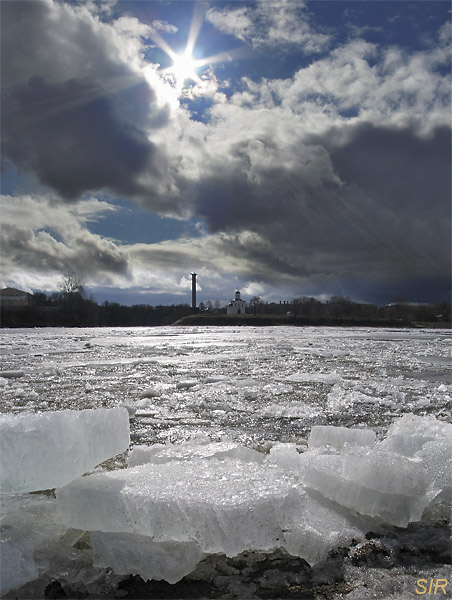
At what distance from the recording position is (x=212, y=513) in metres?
1.27

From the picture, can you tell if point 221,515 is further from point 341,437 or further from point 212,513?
point 341,437

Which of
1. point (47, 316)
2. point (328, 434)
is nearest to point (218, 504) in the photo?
point (328, 434)

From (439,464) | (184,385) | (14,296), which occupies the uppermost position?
(14,296)

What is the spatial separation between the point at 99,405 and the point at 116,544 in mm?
2445

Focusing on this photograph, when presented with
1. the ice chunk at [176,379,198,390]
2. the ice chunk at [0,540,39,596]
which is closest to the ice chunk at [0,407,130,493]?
the ice chunk at [0,540,39,596]

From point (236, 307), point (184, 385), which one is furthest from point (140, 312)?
point (184, 385)

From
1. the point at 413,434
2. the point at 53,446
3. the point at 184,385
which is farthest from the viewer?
the point at 184,385

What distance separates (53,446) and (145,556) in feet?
1.73

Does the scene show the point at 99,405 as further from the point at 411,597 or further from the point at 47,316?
the point at 47,316

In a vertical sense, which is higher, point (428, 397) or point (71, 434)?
point (71, 434)

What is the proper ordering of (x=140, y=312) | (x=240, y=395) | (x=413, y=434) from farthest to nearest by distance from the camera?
(x=140, y=312) < (x=240, y=395) < (x=413, y=434)

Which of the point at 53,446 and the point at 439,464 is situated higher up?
the point at 53,446

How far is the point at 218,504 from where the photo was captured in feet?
4.20

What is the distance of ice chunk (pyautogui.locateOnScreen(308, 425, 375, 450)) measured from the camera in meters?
2.04
